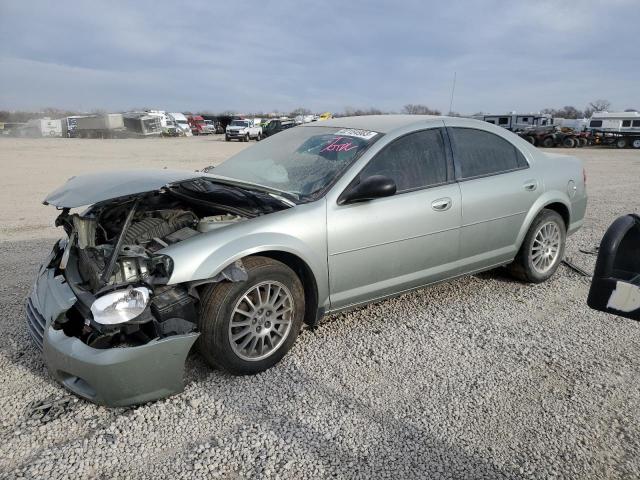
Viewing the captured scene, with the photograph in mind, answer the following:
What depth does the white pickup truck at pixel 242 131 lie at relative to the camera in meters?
36.8

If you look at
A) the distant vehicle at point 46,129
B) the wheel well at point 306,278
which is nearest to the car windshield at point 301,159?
the wheel well at point 306,278

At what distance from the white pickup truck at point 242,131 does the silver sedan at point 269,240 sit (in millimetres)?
33482

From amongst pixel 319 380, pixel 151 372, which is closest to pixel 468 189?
pixel 319 380

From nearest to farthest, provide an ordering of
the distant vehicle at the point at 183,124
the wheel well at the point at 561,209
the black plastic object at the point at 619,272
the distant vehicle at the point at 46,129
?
the black plastic object at the point at 619,272 < the wheel well at the point at 561,209 < the distant vehicle at the point at 46,129 < the distant vehicle at the point at 183,124

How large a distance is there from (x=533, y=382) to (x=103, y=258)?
9.21ft

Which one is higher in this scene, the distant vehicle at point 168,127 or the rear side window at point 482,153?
the distant vehicle at point 168,127

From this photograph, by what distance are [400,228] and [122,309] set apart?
76.6 inches

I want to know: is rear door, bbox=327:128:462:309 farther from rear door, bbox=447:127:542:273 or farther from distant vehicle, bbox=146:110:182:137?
distant vehicle, bbox=146:110:182:137

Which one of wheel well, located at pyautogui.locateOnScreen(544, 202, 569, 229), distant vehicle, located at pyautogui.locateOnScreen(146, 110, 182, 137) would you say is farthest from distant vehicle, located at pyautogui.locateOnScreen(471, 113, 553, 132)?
wheel well, located at pyautogui.locateOnScreen(544, 202, 569, 229)

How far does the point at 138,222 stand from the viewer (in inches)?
131

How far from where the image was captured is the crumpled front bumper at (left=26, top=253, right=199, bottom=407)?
2541 mm

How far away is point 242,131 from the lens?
36812 millimetres

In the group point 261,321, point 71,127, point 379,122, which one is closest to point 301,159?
point 379,122

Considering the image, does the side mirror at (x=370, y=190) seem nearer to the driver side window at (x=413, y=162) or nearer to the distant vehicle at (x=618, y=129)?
the driver side window at (x=413, y=162)
